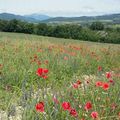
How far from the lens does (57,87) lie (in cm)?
501

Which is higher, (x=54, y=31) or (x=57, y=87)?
(x=57, y=87)

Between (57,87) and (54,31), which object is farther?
(54,31)

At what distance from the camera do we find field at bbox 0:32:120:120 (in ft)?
12.1

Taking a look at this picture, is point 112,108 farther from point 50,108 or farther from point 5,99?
point 5,99

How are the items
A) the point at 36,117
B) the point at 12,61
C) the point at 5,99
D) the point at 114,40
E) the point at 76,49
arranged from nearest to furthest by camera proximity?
the point at 36,117 < the point at 5,99 < the point at 12,61 < the point at 76,49 < the point at 114,40

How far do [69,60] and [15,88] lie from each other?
9.99 ft

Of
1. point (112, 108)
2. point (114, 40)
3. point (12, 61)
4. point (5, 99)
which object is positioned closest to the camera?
point (112, 108)

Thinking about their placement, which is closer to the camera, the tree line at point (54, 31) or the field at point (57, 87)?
the field at point (57, 87)

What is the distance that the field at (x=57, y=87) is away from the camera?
3679mm

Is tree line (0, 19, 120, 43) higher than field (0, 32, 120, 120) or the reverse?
the reverse

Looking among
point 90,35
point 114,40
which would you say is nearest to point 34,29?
point 90,35

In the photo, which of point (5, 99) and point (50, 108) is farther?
point (5, 99)

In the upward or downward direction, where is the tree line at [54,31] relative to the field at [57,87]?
downward

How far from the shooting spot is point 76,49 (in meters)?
10.9
